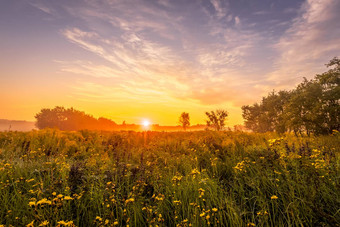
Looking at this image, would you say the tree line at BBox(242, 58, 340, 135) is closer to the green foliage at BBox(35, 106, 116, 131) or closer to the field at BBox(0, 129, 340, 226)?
the field at BBox(0, 129, 340, 226)

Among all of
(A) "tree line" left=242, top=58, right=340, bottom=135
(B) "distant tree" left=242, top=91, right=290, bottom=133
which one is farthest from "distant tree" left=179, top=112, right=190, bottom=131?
(A) "tree line" left=242, top=58, right=340, bottom=135

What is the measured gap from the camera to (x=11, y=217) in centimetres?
314

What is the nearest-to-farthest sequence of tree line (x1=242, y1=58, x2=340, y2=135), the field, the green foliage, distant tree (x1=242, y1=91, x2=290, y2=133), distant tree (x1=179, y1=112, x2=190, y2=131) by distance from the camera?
the field < tree line (x1=242, y1=58, x2=340, y2=135) < distant tree (x1=242, y1=91, x2=290, y2=133) < the green foliage < distant tree (x1=179, y1=112, x2=190, y2=131)

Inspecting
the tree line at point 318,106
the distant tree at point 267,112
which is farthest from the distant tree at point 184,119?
the tree line at point 318,106

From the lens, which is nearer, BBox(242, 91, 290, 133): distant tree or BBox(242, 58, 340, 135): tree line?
BBox(242, 58, 340, 135): tree line

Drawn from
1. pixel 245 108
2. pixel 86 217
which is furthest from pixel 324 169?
pixel 245 108

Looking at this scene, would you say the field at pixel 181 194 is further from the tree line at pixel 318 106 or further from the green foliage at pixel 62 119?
the green foliage at pixel 62 119

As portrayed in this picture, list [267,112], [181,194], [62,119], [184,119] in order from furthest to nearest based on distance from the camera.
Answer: [184,119], [62,119], [267,112], [181,194]

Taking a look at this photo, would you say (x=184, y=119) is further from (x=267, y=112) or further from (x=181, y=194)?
(x=181, y=194)

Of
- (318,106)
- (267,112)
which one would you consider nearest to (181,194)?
(318,106)

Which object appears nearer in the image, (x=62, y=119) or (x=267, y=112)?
(x=267, y=112)

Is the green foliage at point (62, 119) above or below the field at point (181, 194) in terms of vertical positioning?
above

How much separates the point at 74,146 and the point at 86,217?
610cm

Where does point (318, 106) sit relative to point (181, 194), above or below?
above
